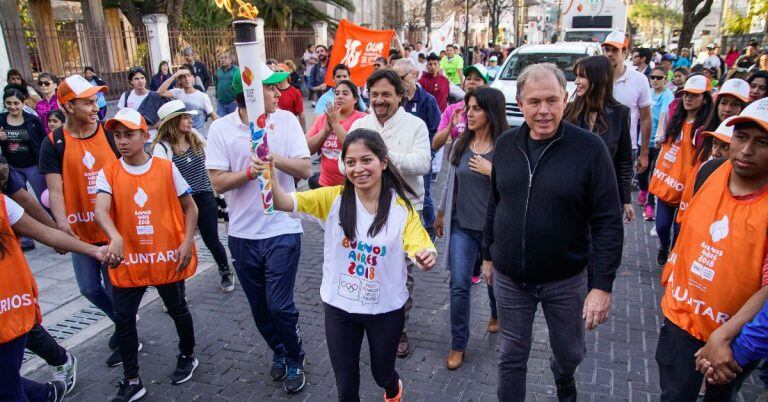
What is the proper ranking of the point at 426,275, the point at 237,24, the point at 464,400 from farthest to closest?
the point at 426,275, the point at 464,400, the point at 237,24

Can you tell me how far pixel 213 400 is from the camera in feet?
12.4

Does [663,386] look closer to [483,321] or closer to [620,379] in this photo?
[620,379]

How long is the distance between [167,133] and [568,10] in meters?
22.8

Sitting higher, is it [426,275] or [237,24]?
[237,24]

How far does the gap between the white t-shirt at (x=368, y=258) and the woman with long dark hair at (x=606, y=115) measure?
2.00 meters

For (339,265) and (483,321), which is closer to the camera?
(339,265)

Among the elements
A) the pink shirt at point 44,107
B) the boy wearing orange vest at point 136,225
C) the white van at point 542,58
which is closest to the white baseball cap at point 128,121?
the boy wearing orange vest at point 136,225

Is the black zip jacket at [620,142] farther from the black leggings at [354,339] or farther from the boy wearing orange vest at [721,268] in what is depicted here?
the black leggings at [354,339]

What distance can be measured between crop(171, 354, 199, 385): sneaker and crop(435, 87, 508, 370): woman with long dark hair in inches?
75.0

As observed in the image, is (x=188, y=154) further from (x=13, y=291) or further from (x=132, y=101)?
(x=132, y=101)

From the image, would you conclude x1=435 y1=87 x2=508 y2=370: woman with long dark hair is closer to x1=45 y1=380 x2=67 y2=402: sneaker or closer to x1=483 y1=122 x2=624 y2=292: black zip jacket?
x1=483 y1=122 x2=624 y2=292: black zip jacket

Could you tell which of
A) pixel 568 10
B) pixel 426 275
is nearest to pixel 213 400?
pixel 426 275

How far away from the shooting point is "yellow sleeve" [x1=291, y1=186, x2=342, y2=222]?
3.04 meters

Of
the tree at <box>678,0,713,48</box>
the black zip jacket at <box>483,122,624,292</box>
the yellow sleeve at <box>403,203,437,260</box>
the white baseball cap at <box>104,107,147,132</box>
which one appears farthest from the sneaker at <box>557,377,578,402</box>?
the tree at <box>678,0,713,48</box>
